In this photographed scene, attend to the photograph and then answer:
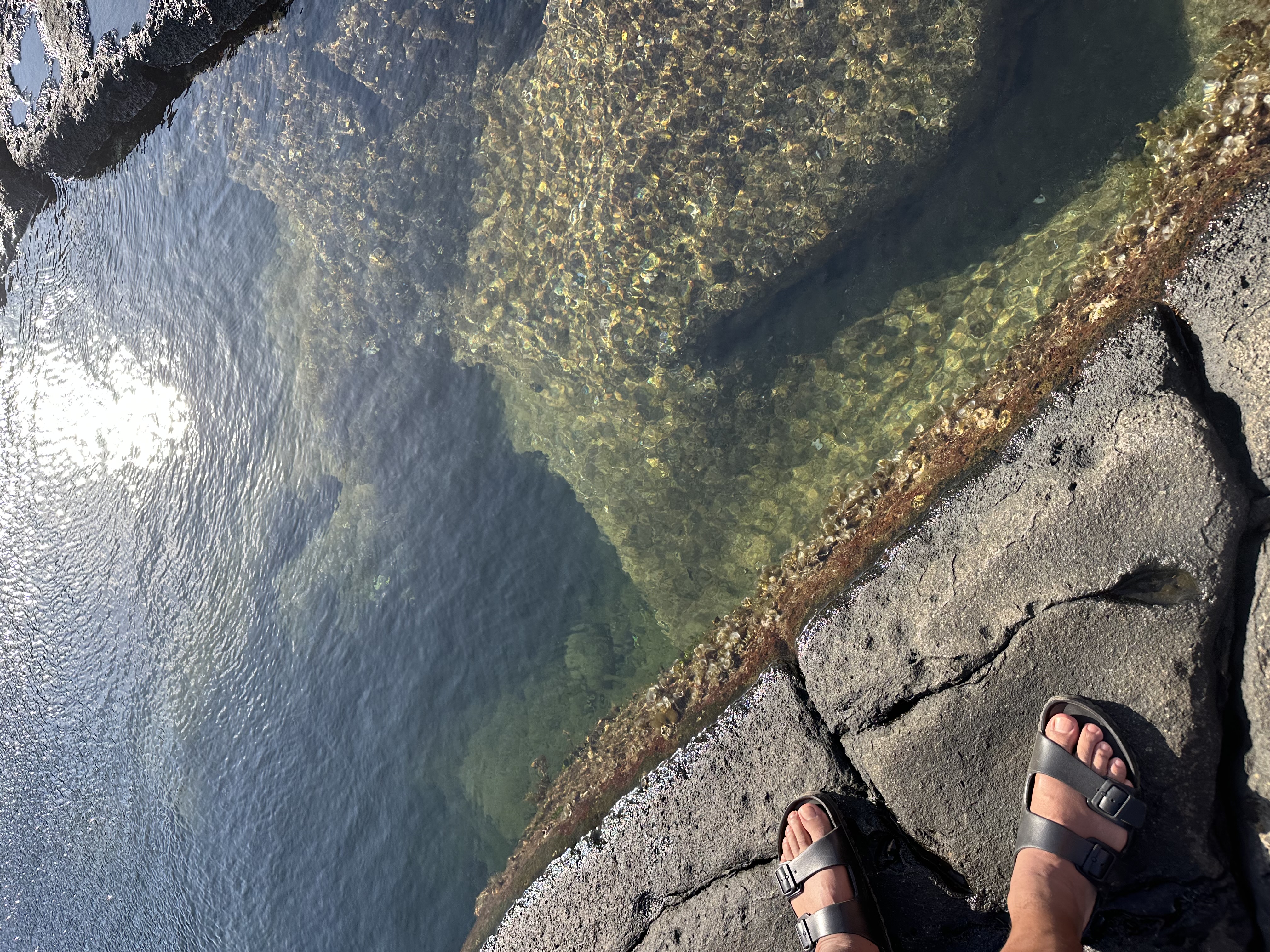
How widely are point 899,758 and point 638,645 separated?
1577mm

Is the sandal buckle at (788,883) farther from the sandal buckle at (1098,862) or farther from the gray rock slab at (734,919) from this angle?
the sandal buckle at (1098,862)

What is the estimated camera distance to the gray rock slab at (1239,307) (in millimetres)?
2096

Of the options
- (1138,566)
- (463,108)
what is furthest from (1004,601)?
(463,108)

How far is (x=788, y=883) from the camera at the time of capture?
248 cm

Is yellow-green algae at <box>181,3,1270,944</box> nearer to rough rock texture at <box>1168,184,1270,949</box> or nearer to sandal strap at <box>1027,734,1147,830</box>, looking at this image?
Result: rough rock texture at <box>1168,184,1270,949</box>

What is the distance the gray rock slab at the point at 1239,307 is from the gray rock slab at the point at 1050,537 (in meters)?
0.10

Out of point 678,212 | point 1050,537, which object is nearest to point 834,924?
point 1050,537

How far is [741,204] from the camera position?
3.29 meters

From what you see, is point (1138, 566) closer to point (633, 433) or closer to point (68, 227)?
point (633, 433)

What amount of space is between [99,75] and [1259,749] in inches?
304

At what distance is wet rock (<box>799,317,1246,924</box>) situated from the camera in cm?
208

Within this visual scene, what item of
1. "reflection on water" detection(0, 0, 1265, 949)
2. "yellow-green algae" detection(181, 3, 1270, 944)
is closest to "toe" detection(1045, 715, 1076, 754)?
"yellow-green algae" detection(181, 3, 1270, 944)

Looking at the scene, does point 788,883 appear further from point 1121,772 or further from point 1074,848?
point 1121,772

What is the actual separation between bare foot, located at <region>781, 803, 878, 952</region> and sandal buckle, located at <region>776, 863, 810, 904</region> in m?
0.01
